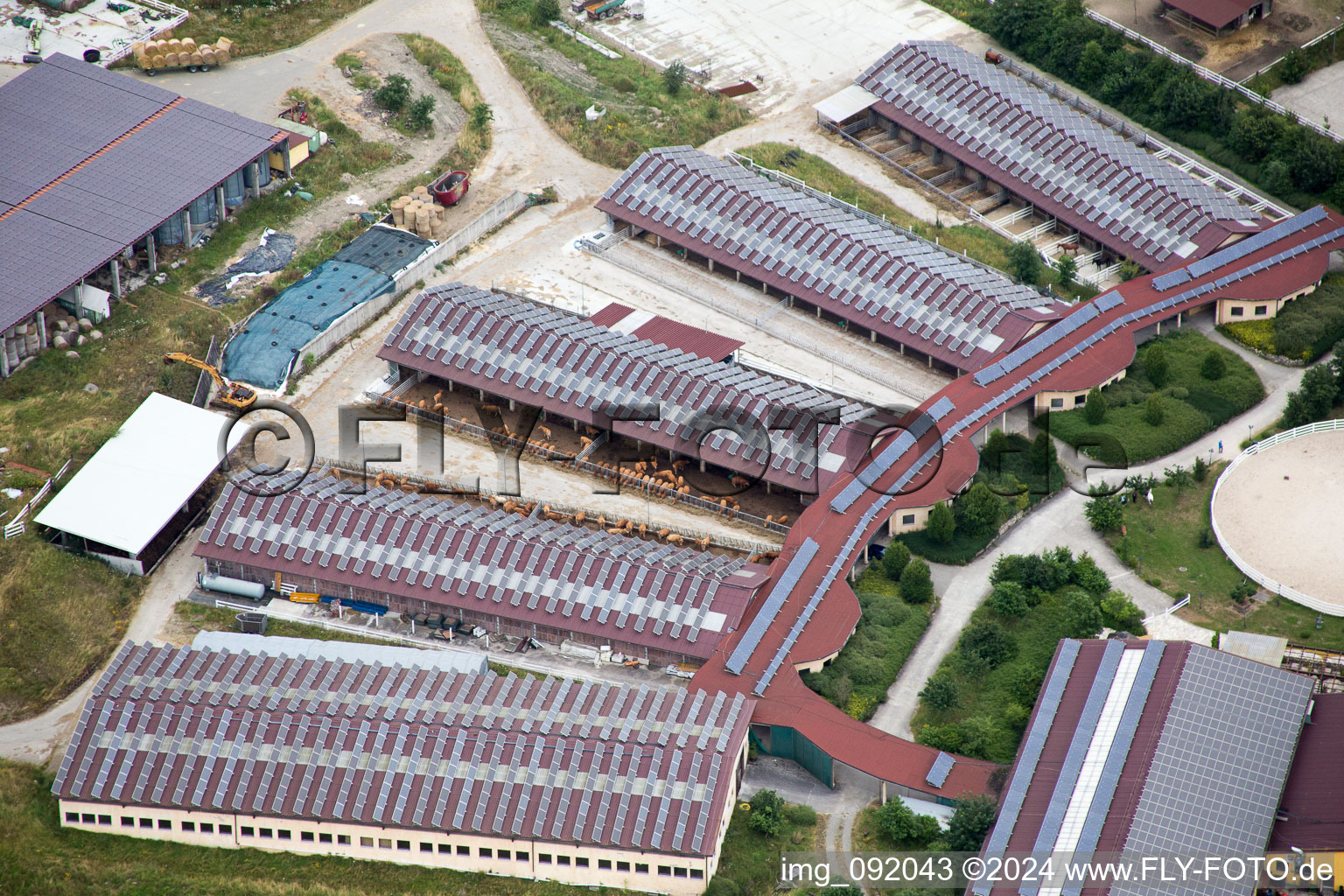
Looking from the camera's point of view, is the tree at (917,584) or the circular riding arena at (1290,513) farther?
the tree at (917,584)

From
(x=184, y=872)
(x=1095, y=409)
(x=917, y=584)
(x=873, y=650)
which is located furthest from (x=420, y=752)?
(x=1095, y=409)

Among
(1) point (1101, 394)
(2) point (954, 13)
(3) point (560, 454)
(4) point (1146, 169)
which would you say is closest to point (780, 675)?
(3) point (560, 454)

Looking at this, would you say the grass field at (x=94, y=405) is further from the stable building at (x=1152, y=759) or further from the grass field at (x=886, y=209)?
the stable building at (x=1152, y=759)

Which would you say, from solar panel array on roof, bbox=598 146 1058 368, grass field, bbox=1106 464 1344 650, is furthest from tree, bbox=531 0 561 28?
grass field, bbox=1106 464 1344 650

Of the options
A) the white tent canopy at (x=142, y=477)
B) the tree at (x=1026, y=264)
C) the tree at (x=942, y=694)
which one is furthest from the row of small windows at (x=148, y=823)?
the tree at (x=1026, y=264)

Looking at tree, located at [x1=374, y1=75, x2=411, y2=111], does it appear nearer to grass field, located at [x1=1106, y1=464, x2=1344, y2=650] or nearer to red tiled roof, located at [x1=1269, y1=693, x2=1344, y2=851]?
grass field, located at [x1=1106, y1=464, x2=1344, y2=650]
